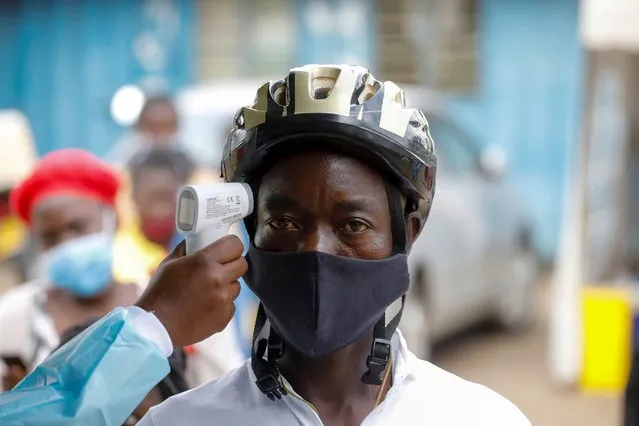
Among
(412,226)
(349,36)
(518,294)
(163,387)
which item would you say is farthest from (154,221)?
(349,36)

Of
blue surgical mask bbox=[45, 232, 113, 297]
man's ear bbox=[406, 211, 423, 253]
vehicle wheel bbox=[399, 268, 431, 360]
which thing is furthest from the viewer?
vehicle wheel bbox=[399, 268, 431, 360]

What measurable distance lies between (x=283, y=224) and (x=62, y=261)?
214 cm

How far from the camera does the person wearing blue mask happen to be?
164 inches

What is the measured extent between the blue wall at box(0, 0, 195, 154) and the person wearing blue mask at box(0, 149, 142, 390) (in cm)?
1023

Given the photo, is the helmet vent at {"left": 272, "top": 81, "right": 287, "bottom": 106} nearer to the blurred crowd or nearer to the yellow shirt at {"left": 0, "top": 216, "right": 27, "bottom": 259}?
the blurred crowd

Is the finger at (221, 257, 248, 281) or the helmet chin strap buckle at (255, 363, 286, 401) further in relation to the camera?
the helmet chin strap buckle at (255, 363, 286, 401)

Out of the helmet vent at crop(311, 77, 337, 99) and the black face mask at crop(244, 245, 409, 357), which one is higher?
the helmet vent at crop(311, 77, 337, 99)

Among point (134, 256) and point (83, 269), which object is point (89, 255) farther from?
point (134, 256)

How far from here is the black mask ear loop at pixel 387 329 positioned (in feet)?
8.36

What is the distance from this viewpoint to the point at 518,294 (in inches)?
428

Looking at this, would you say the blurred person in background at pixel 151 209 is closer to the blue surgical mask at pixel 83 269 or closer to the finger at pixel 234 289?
the blue surgical mask at pixel 83 269

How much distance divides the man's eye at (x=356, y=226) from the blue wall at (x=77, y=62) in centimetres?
1316

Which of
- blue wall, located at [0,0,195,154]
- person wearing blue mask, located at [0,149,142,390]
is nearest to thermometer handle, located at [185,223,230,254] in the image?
person wearing blue mask, located at [0,149,142,390]

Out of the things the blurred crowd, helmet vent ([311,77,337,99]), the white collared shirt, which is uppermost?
helmet vent ([311,77,337,99])
